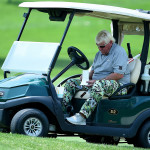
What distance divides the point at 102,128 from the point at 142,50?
3.95 ft

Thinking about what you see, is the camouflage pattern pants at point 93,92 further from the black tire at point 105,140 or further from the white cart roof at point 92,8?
the black tire at point 105,140

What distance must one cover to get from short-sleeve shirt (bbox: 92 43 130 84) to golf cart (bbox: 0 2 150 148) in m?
0.18

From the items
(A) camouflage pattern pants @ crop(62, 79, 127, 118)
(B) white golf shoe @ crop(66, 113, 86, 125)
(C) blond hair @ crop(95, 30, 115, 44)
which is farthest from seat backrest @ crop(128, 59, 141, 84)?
(B) white golf shoe @ crop(66, 113, 86, 125)

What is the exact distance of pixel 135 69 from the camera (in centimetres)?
734

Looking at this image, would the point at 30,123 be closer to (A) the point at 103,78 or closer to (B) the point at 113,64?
(A) the point at 103,78

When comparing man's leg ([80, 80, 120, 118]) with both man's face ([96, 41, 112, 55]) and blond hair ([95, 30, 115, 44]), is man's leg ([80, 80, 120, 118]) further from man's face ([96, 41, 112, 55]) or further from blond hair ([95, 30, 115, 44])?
blond hair ([95, 30, 115, 44])

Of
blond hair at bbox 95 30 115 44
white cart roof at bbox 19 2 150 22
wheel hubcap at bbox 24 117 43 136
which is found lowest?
wheel hubcap at bbox 24 117 43 136

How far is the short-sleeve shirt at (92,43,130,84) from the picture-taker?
23.2ft

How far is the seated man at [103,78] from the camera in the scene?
6969 mm

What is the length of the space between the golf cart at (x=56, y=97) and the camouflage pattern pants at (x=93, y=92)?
81mm

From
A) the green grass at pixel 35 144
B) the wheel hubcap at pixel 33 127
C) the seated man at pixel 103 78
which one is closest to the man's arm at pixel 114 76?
the seated man at pixel 103 78

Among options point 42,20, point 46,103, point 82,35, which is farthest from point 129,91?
point 42,20

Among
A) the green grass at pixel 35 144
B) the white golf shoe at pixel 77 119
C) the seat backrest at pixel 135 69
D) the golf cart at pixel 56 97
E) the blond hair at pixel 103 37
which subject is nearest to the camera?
the green grass at pixel 35 144

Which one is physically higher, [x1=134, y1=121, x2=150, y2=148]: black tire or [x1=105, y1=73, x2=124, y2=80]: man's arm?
[x1=105, y1=73, x2=124, y2=80]: man's arm
